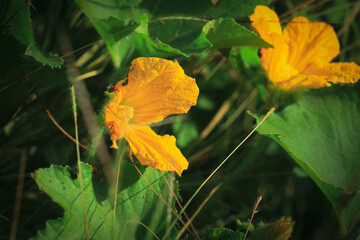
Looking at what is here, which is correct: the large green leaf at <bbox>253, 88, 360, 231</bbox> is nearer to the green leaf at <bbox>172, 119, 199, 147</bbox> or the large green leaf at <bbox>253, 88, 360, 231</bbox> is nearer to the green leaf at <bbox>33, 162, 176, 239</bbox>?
the green leaf at <bbox>33, 162, 176, 239</bbox>

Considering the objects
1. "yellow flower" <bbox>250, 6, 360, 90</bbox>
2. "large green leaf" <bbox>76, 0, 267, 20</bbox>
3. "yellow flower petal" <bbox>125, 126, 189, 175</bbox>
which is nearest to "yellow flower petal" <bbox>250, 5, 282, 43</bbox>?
"yellow flower" <bbox>250, 6, 360, 90</bbox>

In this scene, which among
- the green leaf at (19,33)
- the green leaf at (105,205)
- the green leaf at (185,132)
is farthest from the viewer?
the green leaf at (185,132)

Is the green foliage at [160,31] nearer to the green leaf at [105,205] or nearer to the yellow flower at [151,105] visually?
the yellow flower at [151,105]

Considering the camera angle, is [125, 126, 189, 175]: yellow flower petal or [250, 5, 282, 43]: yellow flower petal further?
[250, 5, 282, 43]: yellow flower petal

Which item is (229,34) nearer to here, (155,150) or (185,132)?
(155,150)

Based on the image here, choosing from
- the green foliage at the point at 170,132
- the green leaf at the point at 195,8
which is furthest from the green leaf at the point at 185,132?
the green leaf at the point at 195,8

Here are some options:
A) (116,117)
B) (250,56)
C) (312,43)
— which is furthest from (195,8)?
(116,117)
